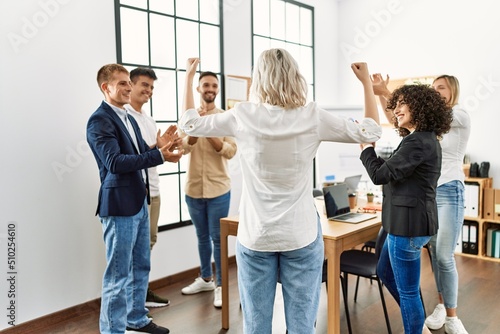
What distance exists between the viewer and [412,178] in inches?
86.9

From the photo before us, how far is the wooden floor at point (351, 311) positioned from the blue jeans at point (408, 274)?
66 centimetres

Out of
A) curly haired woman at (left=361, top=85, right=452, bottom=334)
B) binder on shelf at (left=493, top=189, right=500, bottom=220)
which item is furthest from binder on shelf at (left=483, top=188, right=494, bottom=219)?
curly haired woman at (left=361, top=85, right=452, bottom=334)

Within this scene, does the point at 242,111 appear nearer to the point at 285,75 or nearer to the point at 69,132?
the point at 285,75

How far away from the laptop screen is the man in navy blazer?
1.03 metres

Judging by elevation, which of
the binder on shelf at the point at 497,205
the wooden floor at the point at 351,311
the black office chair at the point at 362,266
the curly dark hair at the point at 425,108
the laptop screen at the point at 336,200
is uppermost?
the curly dark hair at the point at 425,108

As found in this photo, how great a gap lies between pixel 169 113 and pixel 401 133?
89.2 inches

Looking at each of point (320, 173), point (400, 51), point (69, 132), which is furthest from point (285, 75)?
point (400, 51)

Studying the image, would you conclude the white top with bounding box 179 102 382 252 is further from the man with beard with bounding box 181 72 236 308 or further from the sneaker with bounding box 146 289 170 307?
the sneaker with bounding box 146 289 170 307

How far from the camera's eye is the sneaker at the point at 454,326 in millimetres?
2810

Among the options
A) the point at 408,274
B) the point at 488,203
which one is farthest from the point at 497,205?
the point at 408,274

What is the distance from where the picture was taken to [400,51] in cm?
548

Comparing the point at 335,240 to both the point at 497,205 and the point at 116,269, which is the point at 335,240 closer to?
the point at 116,269

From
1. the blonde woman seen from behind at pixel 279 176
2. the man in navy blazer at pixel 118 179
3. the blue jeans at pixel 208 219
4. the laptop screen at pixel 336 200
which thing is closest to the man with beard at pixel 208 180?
the blue jeans at pixel 208 219

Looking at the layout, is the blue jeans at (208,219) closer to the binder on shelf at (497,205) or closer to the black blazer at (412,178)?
the black blazer at (412,178)
